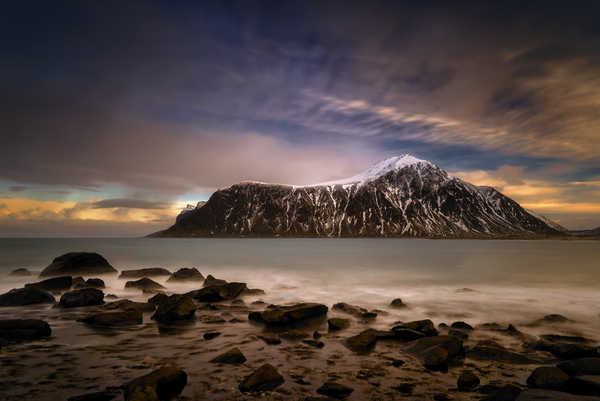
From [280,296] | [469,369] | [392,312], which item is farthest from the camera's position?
[280,296]

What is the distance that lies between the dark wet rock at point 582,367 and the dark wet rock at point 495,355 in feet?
3.58

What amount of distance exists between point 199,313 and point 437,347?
10621mm

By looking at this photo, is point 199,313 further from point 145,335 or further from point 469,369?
point 469,369

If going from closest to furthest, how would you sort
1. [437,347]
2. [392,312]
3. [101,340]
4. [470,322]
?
[437,347] < [101,340] < [470,322] < [392,312]

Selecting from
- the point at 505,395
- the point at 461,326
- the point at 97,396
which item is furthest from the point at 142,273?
the point at 505,395

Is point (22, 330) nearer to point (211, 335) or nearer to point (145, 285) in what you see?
point (211, 335)

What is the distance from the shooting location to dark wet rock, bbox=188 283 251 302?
18.3 meters

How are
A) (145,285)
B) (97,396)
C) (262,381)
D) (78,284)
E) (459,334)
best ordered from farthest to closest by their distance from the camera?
(145,285)
(78,284)
(459,334)
(262,381)
(97,396)

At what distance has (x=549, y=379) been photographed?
7.52 m

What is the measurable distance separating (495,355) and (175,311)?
11.8m

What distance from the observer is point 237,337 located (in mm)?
11820

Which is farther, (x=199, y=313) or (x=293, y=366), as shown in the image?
(x=199, y=313)

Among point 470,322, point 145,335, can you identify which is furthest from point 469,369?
point 145,335

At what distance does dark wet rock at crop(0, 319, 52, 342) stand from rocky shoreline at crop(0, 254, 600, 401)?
0.13 ft
